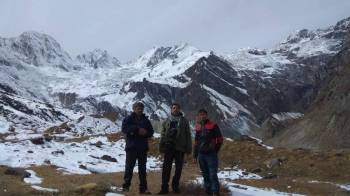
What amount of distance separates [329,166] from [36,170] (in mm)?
17923

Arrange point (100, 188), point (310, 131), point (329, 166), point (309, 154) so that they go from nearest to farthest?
point (100, 188) < point (329, 166) < point (309, 154) < point (310, 131)

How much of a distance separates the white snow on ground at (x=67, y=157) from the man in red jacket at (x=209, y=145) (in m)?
14.9

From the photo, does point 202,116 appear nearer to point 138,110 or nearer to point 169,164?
point 169,164

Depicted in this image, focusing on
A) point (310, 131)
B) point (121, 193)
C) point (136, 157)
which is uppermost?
point (310, 131)

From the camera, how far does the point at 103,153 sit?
4244 cm

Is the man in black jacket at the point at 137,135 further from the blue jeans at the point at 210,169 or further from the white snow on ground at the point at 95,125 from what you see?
the white snow on ground at the point at 95,125

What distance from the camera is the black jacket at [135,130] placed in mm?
19047

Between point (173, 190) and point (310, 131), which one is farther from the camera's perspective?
point (310, 131)

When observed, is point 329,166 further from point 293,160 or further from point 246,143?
point 246,143

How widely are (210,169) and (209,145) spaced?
789 mm

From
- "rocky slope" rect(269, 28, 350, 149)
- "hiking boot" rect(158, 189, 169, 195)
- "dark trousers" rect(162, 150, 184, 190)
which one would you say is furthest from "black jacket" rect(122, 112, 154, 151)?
"rocky slope" rect(269, 28, 350, 149)

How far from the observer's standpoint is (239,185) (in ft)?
79.5

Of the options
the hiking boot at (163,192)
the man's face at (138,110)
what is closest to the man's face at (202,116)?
the man's face at (138,110)

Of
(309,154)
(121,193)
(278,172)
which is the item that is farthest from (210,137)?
(309,154)
